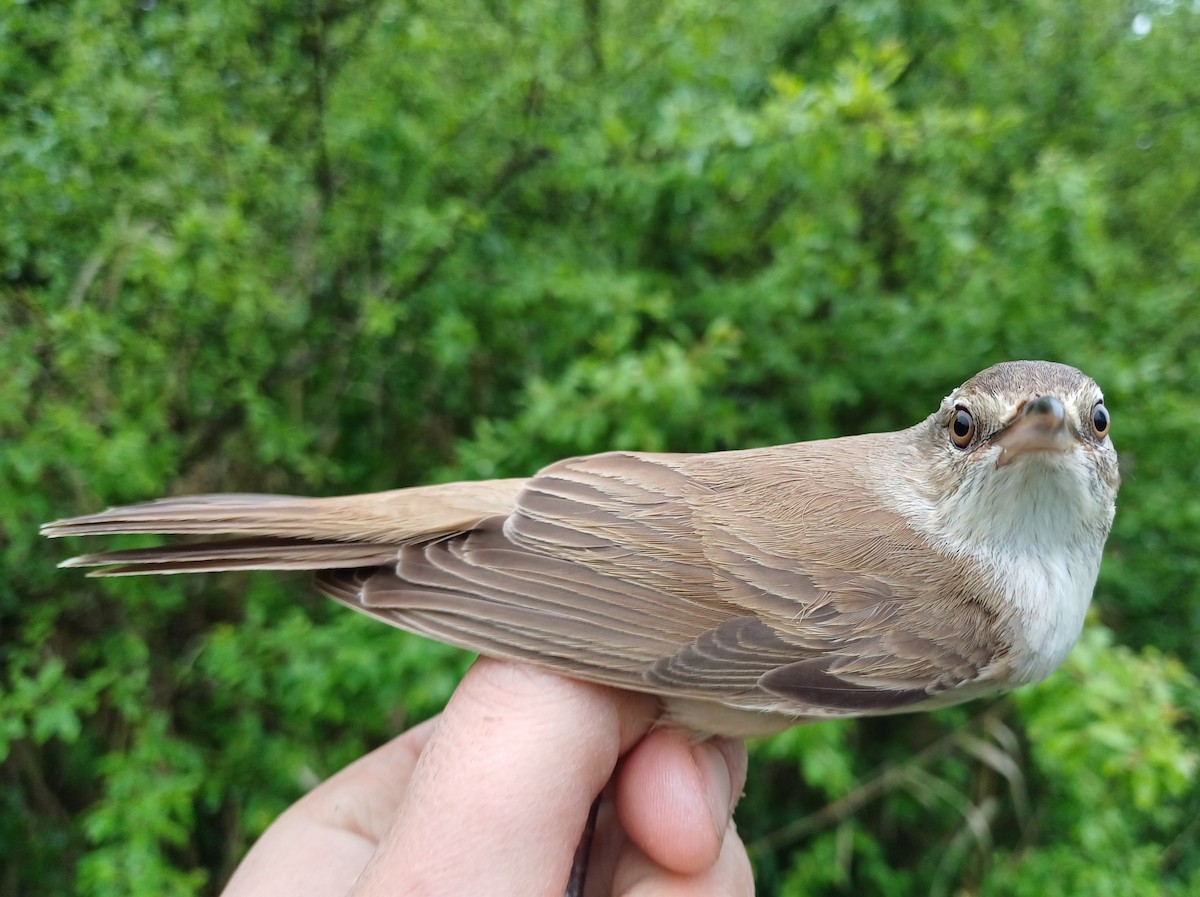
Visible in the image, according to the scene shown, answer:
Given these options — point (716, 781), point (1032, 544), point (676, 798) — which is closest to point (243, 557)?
point (676, 798)

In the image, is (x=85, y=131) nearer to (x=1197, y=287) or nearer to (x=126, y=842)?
(x=126, y=842)

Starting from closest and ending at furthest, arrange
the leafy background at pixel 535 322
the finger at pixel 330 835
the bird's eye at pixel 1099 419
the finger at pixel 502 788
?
the finger at pixel 502 788, the bird's eye at pixel 1099 419, the finger at pixel 330 835, the leafy background at pixel 535 322

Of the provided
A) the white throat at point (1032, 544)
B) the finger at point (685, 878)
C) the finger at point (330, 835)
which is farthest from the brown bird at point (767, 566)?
the finger at point (330, 835)

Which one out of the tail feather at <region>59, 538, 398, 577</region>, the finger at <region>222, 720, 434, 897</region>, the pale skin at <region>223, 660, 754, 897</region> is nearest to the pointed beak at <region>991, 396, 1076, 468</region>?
the pale skin at <region>223, 660, 754, 897</region>

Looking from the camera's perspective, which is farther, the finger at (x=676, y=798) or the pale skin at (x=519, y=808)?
the finger at (x=676, y=798)

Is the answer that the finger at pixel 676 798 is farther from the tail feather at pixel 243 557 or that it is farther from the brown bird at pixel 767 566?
the tail feather at pixel 243 557

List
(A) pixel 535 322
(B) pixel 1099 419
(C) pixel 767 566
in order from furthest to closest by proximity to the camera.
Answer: (A) pixel 535 322 → (C) pixel 767 566 → (B) pixel 1099 419

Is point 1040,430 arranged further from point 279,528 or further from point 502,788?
point 279,528
